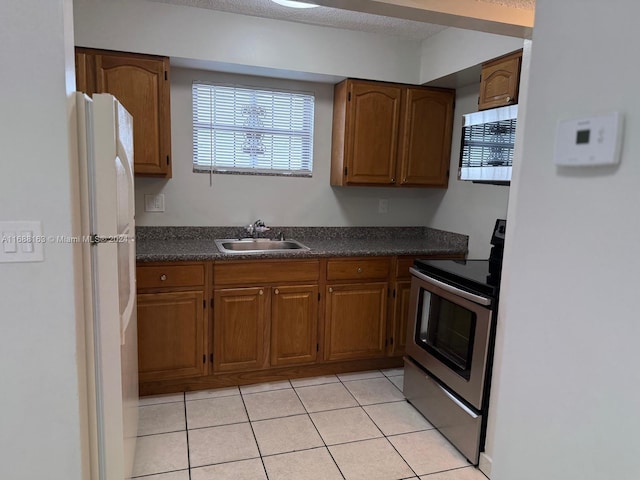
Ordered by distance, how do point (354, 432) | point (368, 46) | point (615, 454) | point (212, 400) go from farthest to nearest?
point (368, 46) < point (212, 400) < point (354, 432) < point (615, 454)

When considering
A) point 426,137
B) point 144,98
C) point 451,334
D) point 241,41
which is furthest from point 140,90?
point 451,334

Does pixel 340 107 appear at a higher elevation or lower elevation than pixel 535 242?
higher

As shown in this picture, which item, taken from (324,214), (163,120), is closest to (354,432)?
(324,214)

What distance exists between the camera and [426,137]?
3285 millimetres

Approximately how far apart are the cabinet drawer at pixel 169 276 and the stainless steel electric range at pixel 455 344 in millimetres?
1347

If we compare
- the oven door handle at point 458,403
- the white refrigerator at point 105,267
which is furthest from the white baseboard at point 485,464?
the white refrigerator at point 105,267

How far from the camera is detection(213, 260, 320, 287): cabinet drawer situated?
269 cm

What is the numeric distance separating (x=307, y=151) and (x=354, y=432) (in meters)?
2.06

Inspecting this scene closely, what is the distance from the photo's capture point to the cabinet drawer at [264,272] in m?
2.69

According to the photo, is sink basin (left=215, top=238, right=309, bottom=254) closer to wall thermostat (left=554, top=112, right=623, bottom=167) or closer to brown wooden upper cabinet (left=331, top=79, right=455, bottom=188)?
brown wooden upper cabinet (left=331, top=79, right=455, bottom=188)

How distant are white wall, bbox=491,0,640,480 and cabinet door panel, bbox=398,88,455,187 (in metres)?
2.31

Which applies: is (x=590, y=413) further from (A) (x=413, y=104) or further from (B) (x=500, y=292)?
(A) (x=413, y=104)

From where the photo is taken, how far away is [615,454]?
30.6 inches

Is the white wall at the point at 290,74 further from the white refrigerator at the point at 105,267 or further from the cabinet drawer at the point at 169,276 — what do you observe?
the white refrigerator at the point at 105,267
